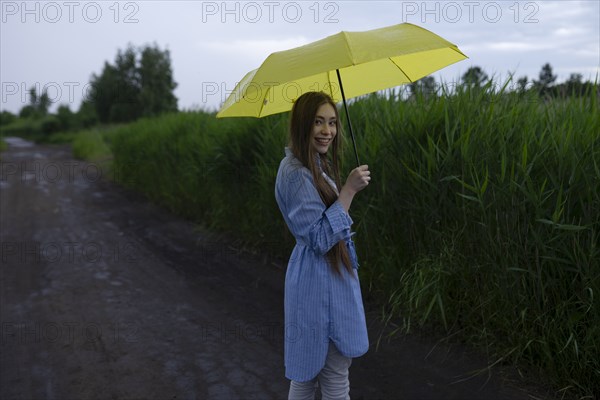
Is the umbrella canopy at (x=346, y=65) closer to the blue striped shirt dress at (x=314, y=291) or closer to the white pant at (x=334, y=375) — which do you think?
the blue striped shirt dress at (x=314, y=291)

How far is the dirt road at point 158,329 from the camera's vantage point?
3.52 m

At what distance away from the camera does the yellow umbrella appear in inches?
92.7

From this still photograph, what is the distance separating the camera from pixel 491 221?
358cm

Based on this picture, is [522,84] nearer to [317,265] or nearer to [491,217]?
[491,217]

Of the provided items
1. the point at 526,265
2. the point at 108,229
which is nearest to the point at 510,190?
the point at 526,265

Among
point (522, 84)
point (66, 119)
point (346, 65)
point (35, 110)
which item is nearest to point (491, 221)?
point (522, 84)

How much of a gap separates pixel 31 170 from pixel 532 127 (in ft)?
60.2

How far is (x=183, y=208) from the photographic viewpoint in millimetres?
9594

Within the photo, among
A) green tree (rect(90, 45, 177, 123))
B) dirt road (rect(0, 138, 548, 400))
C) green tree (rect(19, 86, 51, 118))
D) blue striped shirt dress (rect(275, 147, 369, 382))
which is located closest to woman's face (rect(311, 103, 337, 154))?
blue striped shirt dress (rect(275, 147, 369, 382))

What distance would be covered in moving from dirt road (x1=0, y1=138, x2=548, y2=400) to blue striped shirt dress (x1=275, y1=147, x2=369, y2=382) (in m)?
1.20

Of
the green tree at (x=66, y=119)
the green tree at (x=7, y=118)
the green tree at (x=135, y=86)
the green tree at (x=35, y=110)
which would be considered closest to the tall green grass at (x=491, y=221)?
the green tree at (x=135, y=86)

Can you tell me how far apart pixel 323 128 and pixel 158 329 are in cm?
293

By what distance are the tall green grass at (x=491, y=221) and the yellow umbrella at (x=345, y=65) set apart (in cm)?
71

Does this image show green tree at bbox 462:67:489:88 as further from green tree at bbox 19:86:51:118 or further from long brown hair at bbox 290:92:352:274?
green tree at bbox 19:86:51:118
